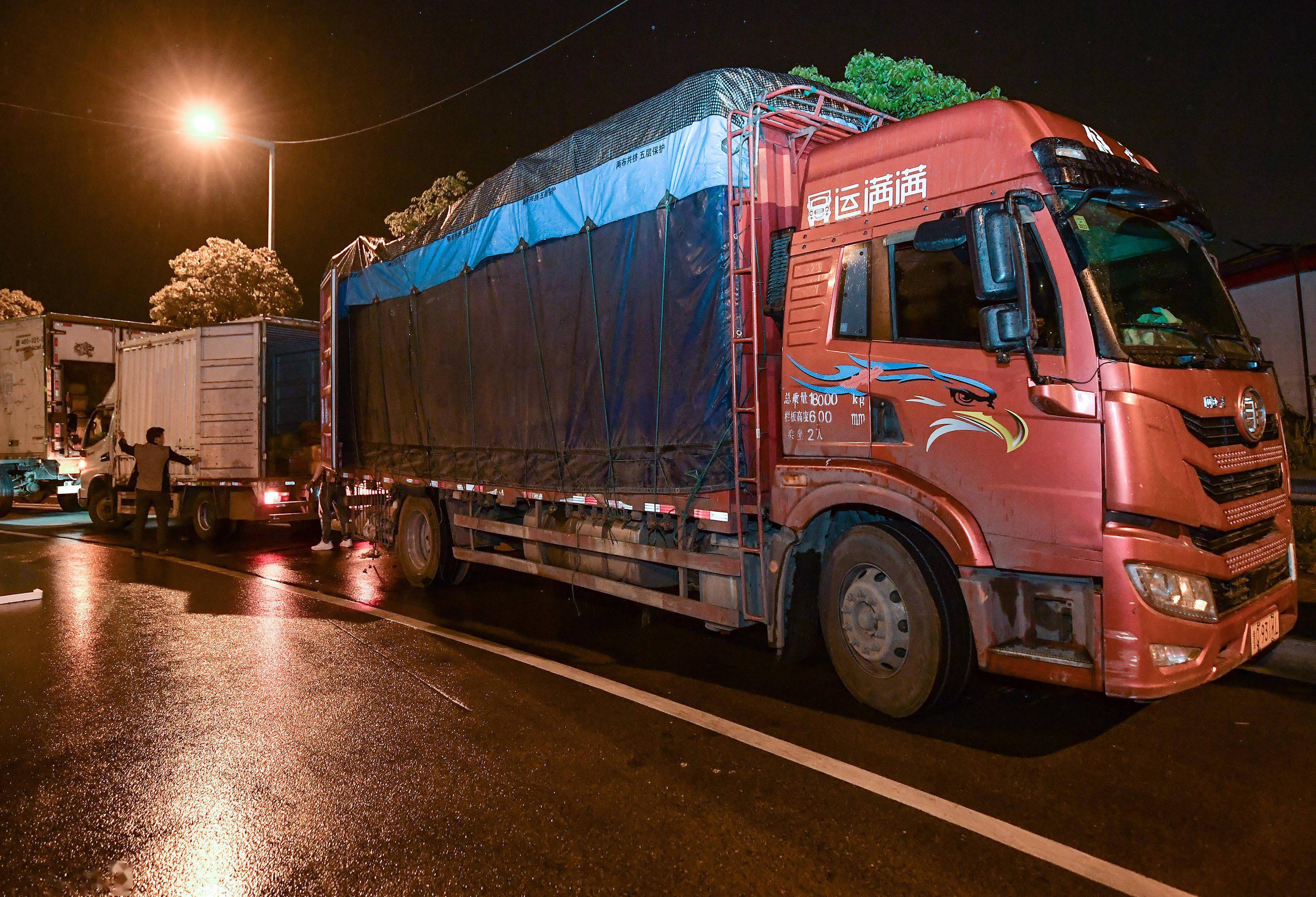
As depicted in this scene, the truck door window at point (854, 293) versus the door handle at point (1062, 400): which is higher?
the truck door window at point (854, 293)

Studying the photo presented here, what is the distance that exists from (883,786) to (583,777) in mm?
1328

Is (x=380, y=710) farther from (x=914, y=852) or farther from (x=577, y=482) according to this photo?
(x=914, y=852)

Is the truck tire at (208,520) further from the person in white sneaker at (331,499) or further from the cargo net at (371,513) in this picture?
the cargo net at (371,513)

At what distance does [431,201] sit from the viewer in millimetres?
16750

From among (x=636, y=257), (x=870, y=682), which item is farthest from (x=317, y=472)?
(x=870, y=682)

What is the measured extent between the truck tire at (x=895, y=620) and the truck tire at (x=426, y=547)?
488 centimetres

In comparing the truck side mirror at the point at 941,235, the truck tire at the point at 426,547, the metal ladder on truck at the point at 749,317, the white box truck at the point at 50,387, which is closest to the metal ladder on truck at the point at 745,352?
the metal ladder on truck at the point at 749,317

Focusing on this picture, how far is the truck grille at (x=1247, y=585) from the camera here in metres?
3.72

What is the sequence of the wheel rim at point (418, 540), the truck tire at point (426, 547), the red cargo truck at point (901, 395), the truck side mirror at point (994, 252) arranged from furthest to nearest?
1. the wheel rim at point (418, 540)
2. the truck tire at point (426, 547)
3. the truck side mirror at point (994, 252)
4. the red cargo truck at point (901, 395)

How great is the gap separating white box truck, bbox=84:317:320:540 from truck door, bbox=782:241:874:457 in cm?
949

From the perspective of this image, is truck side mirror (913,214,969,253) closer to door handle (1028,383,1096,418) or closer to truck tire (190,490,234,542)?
door handle (1028,383,1096,418)

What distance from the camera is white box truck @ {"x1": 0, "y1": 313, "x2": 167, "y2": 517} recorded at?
615 inches

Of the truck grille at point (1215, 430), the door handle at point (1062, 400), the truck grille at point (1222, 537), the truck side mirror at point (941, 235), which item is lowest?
the truck grille at point (1222, 537)

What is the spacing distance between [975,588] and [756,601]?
1.52 metres
